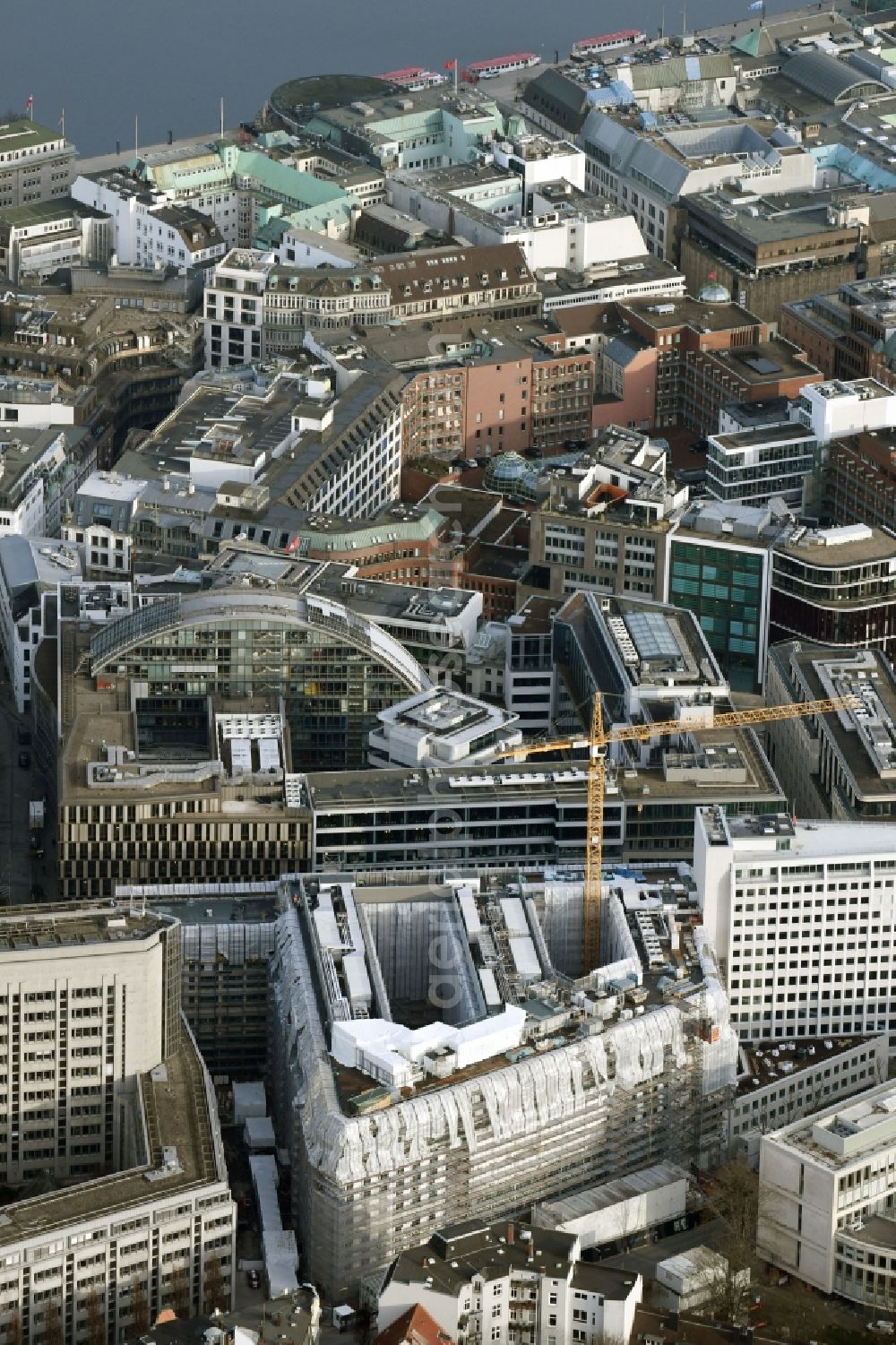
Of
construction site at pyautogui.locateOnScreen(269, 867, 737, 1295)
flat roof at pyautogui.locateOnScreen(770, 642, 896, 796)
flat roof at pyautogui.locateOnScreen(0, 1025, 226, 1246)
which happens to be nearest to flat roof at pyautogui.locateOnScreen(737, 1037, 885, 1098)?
construction site at pyautogui.locateOnScreen(269, 867, 737, 1295)

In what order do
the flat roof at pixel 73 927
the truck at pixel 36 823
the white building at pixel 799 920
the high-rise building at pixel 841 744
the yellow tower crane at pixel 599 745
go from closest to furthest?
1. the flat roof at pixel 73 927
2. the white building at pixel 799 920
3. the yellow tower crane at pixel 599 745
4. the high-rise building at pixel 841 744
5. the truck at pixel 36 823

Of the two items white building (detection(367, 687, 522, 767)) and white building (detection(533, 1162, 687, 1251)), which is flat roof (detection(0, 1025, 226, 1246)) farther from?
white building (detection(367, 687, 522, 767))

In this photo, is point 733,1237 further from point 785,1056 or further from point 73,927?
point 73,927

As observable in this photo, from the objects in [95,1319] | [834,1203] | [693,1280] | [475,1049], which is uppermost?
[475,1049]

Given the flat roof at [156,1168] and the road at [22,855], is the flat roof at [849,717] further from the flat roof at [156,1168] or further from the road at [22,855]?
the road at [22,855]

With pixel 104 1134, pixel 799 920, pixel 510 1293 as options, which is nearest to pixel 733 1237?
pixel 510 1293

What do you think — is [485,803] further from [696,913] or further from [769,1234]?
[769,1234]

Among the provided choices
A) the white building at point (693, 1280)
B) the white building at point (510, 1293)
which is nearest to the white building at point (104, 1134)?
the white building at point (510, 1293)
